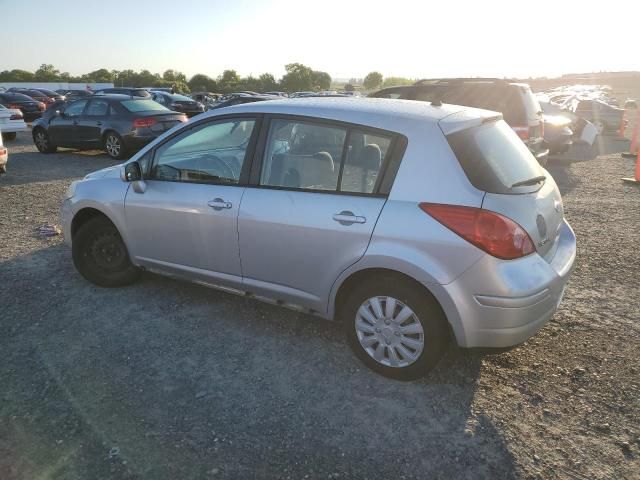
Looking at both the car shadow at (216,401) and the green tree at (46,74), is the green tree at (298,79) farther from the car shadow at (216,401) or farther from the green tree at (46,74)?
the car shadow at (216,401)

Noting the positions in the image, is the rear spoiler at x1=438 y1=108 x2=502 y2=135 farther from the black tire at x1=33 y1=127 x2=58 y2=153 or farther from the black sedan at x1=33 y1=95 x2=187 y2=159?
the black tire at x1=33 y1=127 x2=58 y2=153

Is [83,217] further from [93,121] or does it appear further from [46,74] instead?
[46,74]

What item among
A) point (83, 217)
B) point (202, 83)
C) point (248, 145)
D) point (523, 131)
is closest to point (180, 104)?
point (523, 131)

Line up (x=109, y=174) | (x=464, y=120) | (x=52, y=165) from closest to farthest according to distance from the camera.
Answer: (x=464, y=120)
(x=109, y=174)
(x=52, y=165)

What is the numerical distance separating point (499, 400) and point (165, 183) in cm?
289

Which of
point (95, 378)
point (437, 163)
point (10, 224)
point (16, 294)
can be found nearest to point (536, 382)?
point (437, 163)

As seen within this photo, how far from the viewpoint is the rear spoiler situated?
3.04 m

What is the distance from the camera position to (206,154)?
407 cm

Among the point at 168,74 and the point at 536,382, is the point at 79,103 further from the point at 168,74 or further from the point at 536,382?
the point at 168,74

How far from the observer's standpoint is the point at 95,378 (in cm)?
323

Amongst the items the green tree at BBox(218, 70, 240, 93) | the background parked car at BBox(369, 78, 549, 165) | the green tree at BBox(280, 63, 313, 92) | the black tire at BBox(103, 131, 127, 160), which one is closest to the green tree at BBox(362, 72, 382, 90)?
the green tree at BBox(280, 63, 313, 92)

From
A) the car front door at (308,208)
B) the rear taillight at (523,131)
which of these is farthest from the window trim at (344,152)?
the rear taillight at (523,131)

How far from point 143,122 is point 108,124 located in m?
0.91

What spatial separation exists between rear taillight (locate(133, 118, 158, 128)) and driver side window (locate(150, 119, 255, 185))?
29.2 ft
